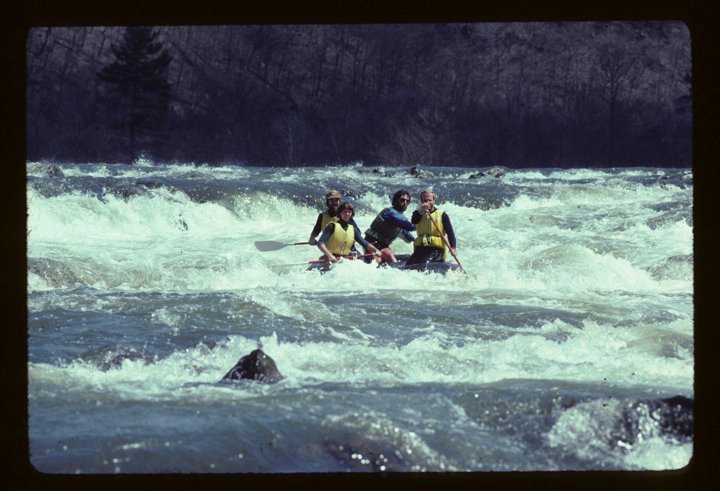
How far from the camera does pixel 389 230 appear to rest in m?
11.6

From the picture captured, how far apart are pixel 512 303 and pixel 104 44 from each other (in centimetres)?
4096

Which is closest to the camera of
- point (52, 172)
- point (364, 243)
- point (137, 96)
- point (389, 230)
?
point (364, 243)

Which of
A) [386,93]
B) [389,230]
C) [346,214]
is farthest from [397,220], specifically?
[386,93]

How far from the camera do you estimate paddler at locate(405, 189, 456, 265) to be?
11.1 metres

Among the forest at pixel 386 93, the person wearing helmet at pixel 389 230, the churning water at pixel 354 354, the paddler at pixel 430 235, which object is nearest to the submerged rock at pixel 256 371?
the churning water at pixel 354 354

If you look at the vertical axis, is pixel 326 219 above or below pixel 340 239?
above

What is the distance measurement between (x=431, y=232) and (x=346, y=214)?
905mm

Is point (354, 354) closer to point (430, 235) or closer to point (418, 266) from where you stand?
point (418, 266)

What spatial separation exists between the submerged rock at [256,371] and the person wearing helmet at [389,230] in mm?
5488

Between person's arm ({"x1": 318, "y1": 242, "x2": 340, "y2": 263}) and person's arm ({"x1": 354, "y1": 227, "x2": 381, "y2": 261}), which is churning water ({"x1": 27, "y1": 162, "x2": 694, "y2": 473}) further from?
person's arm ({"x1": 354, "y1": 227, "x2": 381, "y2": 261})

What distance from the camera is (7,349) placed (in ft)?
8.74

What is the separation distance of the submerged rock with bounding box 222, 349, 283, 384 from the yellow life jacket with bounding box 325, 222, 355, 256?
17.8 feet

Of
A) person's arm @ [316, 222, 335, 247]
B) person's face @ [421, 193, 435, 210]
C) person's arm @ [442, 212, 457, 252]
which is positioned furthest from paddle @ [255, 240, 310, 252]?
person's face @ [421, 193, 435, 210]

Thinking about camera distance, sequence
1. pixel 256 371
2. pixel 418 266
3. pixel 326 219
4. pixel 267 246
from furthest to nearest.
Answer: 1. pixel 267 246
2. pixel 326 219
3. pixel 418 266
4. pixel 256 371
